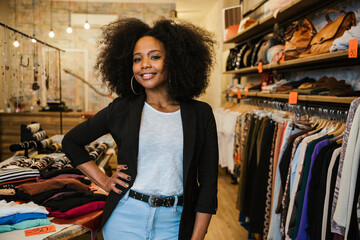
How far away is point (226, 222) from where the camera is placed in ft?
12.1

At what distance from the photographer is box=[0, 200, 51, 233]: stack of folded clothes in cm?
153

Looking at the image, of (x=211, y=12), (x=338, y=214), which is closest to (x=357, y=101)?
(x=338, y=214)

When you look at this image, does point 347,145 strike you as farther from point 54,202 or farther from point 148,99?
point 54,202

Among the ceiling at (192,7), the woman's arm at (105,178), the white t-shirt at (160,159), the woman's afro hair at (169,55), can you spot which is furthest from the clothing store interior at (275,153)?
the ceiling at (192,7)

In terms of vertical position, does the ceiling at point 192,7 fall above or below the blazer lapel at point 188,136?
above

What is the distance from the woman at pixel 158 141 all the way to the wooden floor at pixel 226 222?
2.03m

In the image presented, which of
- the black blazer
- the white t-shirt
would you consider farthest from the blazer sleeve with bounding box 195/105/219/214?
the white t-shirt

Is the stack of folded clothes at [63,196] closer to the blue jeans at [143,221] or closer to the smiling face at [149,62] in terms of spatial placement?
the blue jeans at [143,221]

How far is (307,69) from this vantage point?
324 cm

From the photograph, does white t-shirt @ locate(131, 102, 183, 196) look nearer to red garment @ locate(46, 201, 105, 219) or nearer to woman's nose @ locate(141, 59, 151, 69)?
woman's nose @ locate(141, 59, 151, 69)

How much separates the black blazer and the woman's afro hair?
0.40 feet

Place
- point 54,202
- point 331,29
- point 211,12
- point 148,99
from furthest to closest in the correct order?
point 211,12 → point 331,29 → point 54,202 → point 148,99

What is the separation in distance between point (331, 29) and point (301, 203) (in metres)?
1.29

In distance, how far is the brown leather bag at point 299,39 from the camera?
276 cm
